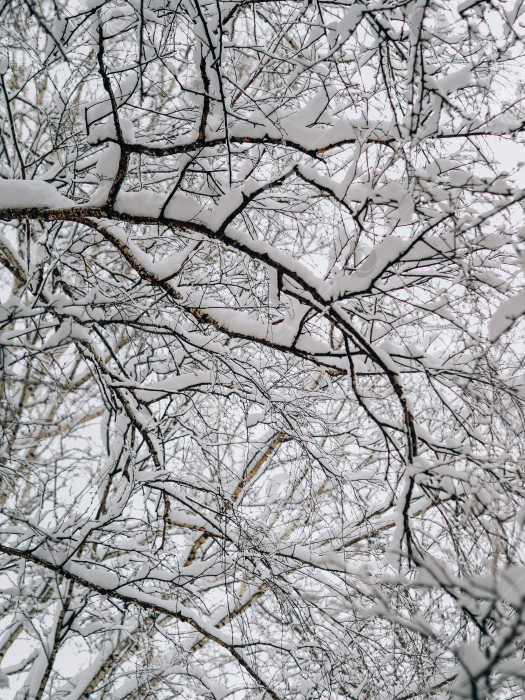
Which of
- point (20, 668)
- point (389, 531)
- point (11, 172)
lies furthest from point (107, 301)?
point (20, 668)

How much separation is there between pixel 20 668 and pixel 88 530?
3505 mm

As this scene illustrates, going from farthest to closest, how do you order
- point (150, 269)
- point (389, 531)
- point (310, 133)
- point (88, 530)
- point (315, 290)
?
point (389, 531)
point (88, 530)
point (150, 269)
point (310, 133)
point (315, 290)

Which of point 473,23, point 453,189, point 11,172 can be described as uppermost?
point 11,172

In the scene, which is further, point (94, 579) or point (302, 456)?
point (94, 579)

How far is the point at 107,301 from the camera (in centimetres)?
251

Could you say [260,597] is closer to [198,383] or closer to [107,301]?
[198,383]

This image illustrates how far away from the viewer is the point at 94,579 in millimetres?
2875

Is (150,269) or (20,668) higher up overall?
(150,269)

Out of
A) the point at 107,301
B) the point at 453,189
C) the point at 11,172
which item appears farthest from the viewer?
the point at 11,172

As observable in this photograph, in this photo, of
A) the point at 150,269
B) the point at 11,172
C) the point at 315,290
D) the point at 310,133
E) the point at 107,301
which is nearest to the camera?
the point at 315,290

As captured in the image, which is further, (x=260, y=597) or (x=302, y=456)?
(x=260, y=597)

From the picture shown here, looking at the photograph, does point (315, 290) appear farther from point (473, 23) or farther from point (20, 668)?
point (20, 668)

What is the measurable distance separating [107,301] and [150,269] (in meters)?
0.40

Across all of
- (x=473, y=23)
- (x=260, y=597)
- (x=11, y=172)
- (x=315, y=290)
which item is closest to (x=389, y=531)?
(x=260, y=597)
